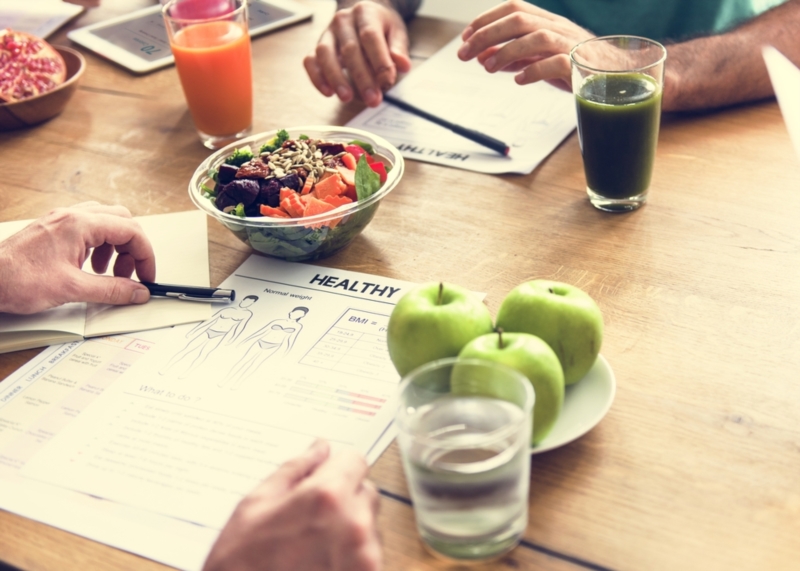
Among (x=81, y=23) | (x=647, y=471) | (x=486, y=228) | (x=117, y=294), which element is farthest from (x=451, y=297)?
(x=81, y=23)

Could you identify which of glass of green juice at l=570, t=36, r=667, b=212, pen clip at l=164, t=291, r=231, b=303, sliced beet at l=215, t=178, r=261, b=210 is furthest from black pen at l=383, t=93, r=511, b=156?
pen clip at l=164, t=291, r=231, b=303

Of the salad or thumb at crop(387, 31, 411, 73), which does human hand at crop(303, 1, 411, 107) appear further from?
the salad

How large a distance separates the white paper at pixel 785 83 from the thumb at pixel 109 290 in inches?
39.1

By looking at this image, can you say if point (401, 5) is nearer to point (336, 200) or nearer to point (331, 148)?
point (331, 148)

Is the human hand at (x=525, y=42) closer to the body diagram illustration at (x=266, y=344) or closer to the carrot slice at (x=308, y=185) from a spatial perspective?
the carrot slice at (x=308, y=185)

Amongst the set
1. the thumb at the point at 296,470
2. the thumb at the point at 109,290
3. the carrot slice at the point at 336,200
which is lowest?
the thumb at the point at 109,290

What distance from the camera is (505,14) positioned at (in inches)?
52.7

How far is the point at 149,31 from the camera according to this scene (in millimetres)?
1864

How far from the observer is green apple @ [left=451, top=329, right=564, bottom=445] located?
27.3 inches

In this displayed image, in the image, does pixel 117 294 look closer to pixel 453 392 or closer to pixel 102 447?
pixel 102 447

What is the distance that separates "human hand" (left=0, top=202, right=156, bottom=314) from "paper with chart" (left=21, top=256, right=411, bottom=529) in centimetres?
12

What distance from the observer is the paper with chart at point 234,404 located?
0.77 m

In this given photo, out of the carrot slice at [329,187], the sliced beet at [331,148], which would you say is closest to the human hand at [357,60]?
the sliced beet at [331,148]

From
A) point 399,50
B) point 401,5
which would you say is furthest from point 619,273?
point 401,5
